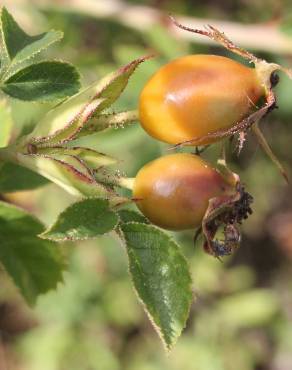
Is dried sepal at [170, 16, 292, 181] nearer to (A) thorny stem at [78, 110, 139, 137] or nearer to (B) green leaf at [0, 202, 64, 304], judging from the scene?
(A) thorny stem at [78, 110, 139, 137]

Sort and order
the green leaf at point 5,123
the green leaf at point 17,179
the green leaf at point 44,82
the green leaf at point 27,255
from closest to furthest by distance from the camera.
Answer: the green leaf at point 44,82, the green leaf at point 5,123, the green leaf at point 27,255, the green leaf at point 17,179

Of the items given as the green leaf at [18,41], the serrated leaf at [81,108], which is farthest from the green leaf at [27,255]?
the green leaf at [18,41]

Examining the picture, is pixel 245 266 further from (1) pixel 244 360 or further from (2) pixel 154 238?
(2) pixel 154 238

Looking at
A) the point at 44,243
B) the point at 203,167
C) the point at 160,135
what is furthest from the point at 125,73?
the point at 44,243

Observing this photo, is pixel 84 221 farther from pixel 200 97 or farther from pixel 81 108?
pixel 200 97

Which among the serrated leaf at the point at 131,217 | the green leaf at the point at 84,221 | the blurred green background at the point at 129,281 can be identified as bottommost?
the blurred green background at the point at 129,281

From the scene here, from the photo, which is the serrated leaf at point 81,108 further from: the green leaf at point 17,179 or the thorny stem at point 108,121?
the green leaf at point 17,179

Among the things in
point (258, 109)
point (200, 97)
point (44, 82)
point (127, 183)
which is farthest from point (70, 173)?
point (258, 109)
